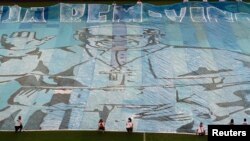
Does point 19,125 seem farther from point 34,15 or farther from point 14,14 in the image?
point 14,14

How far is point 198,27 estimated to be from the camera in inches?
1786

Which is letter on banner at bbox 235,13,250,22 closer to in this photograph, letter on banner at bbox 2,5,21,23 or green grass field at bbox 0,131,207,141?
green grass field at bbox 0,131,207,141

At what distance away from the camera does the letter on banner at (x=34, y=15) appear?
155 feet

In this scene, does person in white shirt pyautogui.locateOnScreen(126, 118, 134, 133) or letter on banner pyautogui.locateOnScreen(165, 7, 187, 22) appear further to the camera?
letter on banner pyautogui.locateOnScreen(165, 7, 187, 22)

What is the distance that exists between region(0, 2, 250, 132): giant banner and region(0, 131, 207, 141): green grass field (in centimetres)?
69

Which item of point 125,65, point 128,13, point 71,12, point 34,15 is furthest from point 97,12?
point 125,65

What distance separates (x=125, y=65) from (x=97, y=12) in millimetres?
9995

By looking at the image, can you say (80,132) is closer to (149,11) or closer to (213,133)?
(213,133)

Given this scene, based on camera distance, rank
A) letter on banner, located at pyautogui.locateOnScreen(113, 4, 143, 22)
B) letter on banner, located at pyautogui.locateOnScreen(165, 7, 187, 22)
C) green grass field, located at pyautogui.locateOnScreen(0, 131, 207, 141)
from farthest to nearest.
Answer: letter on banner, located at pyautogui.locateOnScreen(113, 4, 143, 22)
letter on banner, located at pyautogui.locateOnScreen(165, 7, 187, 22)
green grass field, located at pyautogui.locateOnScreen(0, 131, 207, 141)

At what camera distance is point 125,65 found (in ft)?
129

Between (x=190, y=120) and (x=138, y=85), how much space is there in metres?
5.77

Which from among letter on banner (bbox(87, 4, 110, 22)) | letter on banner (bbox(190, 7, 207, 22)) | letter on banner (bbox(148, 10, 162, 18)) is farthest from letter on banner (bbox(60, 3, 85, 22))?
letter on banner (bbox(190, 7, 207, 22))

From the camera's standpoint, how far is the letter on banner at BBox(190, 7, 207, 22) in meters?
46.6

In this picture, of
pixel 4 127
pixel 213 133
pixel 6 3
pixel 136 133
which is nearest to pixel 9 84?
pixel 4 127
